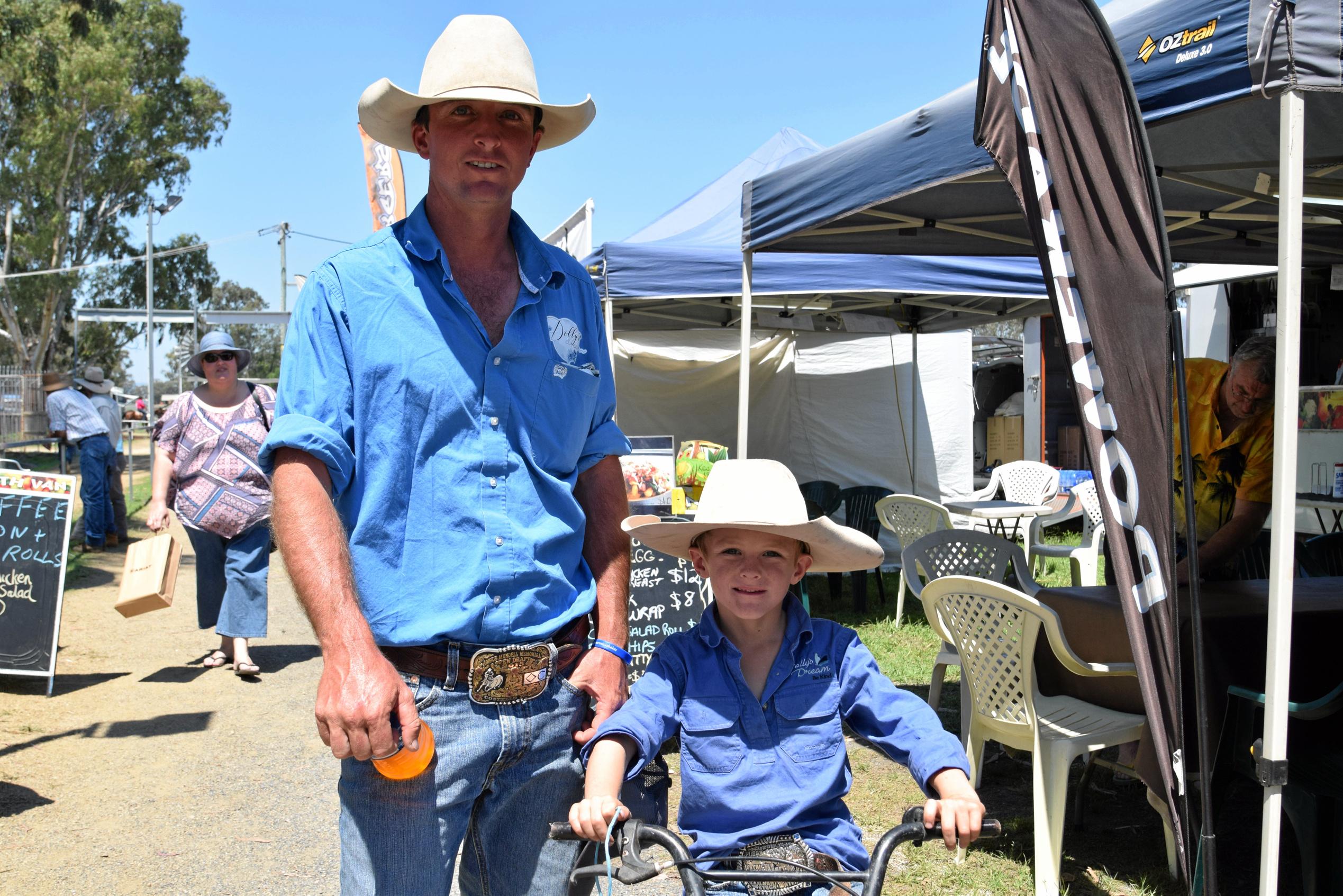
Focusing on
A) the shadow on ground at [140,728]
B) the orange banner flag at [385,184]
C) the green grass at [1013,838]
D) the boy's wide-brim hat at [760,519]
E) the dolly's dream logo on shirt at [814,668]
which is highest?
the orange banner flag at [385,184]

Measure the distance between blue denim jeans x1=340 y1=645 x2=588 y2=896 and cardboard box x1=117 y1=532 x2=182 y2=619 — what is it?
4170 mm

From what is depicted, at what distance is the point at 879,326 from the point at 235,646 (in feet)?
24.8

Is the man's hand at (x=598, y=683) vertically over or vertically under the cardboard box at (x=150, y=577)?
over

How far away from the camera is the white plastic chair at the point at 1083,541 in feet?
26.6

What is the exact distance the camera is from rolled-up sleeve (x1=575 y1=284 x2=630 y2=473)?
90.5 inches

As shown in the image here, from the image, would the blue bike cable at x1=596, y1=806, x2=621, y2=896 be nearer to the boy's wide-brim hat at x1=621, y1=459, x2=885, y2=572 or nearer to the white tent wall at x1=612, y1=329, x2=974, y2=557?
the boy's wide-brim hat at x1=621, y1=459, x2=885, y2=572

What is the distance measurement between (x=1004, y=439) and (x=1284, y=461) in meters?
17.0

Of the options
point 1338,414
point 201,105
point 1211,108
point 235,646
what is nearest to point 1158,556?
point 1211,108

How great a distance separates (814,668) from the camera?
2.41m

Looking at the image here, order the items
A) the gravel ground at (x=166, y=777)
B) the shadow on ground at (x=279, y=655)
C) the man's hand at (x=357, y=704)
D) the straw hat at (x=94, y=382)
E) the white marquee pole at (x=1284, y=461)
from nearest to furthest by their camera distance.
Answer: the man's hand at (x=357, y=704)
the white marquee pole at (x=1284, y=461)
the gravel ground at (x=166, y=777)
the shadow on ground at (x=279, y=655)
the straw hat at (x=94, y=382)

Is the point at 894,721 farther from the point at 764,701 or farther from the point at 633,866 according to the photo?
the point at 633,866

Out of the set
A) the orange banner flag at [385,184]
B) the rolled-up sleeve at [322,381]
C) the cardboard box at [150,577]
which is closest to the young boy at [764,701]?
the rolled-up sleeve at [322,381]

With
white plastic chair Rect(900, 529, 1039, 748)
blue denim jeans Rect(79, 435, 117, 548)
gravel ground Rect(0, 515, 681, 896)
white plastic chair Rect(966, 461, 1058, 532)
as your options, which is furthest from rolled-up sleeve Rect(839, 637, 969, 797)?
blue denim jeans Rect(79, 435, 117, 548)

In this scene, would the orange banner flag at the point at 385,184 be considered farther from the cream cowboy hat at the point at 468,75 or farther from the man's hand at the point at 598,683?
the man's hand at the point at 598,683
